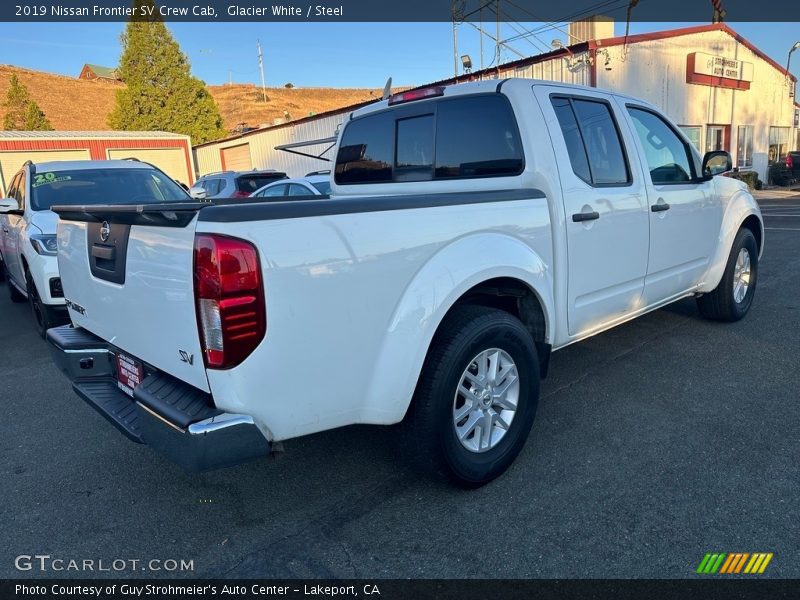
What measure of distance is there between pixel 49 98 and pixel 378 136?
7888cm

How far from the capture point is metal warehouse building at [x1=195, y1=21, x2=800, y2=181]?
16.3m

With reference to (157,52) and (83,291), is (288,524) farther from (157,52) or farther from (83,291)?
(157,52)

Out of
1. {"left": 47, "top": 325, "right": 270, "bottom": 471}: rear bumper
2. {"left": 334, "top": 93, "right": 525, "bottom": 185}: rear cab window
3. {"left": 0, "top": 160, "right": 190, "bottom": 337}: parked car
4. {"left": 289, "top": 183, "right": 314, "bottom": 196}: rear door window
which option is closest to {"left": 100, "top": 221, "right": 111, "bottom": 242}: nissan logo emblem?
{"left": 47, "top": 325, "right": 270, "bottom": 471}: rear bumper

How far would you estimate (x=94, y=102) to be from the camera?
69.2 meters

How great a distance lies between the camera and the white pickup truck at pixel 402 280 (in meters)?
2.08

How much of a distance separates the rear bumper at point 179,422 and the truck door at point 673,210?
9.89 feet

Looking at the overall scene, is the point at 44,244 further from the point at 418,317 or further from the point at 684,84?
the point at 684,84

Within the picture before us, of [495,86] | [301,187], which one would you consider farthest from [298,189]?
[495,86]

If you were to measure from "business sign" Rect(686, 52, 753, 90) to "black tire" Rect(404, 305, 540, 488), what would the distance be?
64.8 ft

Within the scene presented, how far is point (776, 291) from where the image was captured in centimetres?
646

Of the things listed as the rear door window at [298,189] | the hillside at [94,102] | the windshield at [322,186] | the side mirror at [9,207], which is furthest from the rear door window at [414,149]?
the hillside at [94,102]

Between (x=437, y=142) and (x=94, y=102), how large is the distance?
7880cm

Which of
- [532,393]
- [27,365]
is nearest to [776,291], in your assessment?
[532,393]
